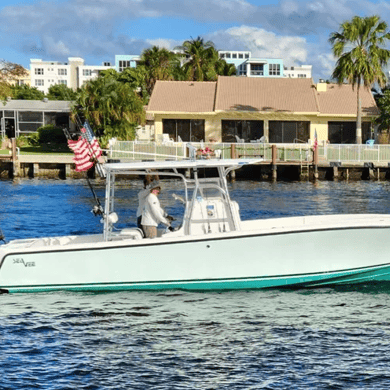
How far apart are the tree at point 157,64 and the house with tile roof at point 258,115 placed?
51.2ft

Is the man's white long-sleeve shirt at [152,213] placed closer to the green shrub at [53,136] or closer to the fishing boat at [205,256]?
the fishing boat at [205,256]

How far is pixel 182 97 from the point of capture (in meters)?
56.4

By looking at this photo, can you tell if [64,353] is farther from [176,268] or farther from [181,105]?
[181,105]

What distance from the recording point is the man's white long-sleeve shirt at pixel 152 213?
1448 centimetres

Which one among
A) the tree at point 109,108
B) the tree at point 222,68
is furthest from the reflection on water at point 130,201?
the tree at point 222,68

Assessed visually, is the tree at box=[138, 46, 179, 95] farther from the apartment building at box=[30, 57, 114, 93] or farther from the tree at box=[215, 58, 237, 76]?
the apartment building at box=[30, 57, 114, 93]

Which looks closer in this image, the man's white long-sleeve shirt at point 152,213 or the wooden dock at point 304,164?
the man's white long-sleeve shirt at point 152,213

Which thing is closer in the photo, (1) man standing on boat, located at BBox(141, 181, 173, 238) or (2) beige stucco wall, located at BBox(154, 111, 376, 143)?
(1) man standing on boat, located at BBox(141, 181, 173, 238)

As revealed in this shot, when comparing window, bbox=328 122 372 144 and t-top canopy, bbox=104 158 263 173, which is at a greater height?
window, bbox=328 122 372 144

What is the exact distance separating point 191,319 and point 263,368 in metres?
2.63

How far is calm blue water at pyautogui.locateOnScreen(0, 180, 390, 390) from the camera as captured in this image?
10.5 meters

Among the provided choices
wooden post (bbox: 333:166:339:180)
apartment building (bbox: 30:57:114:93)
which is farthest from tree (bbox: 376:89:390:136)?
apartment building (bbox: 30:57:114:93)

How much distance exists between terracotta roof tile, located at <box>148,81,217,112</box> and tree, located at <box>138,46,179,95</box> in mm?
14215

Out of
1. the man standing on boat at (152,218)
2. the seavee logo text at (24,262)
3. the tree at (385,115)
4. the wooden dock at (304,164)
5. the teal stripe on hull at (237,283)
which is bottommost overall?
the teal stripe on hull at (237,283)
